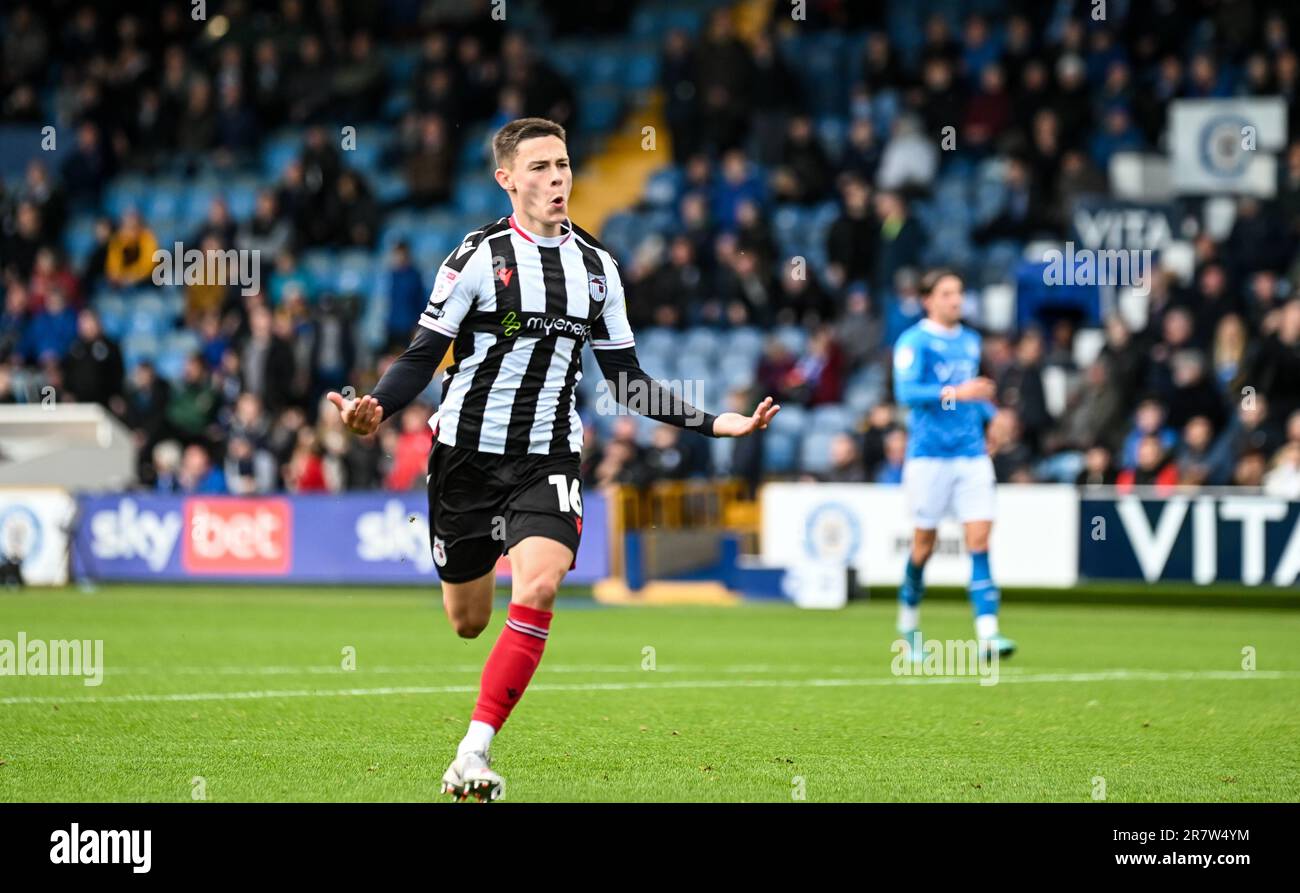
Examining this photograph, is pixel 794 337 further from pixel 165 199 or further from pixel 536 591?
pixel 536 591

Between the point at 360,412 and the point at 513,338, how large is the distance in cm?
89

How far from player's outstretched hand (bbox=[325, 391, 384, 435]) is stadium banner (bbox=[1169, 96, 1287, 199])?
15.7 m

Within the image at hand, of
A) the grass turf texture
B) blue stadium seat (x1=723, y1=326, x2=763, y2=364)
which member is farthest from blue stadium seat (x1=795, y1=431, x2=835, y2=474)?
the grass turf texture

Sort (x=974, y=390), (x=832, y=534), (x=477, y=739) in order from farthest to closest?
(x=832, y=534)
(x=974, y=390)
(x=477, y=739)

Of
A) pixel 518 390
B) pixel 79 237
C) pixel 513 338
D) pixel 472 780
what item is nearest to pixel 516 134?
pixel 513 338

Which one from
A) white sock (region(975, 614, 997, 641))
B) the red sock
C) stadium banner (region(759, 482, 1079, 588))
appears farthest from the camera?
stadium banner (region(759, 482, 1079, 588))

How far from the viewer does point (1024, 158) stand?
22781 mm

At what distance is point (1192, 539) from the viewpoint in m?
17.5

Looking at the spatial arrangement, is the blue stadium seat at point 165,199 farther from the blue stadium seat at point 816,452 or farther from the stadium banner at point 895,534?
the stadium banner at point 895,534

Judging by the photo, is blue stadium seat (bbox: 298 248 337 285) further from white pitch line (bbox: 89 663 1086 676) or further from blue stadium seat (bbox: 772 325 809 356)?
white pitch line (bbox: 89 663 1086 676)

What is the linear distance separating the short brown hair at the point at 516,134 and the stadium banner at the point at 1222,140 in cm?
1478

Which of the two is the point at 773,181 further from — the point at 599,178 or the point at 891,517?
the point at 891,517

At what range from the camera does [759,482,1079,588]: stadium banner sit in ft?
59.7

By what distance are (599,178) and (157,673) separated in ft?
54.7
